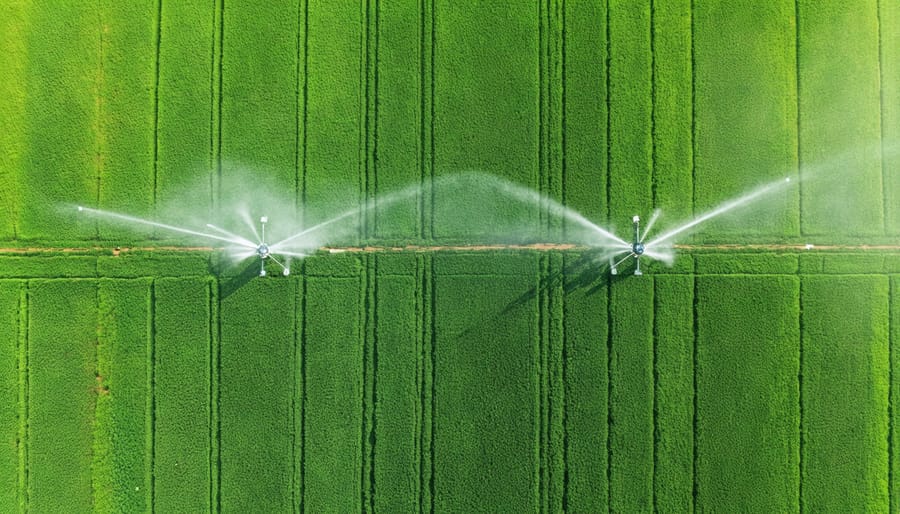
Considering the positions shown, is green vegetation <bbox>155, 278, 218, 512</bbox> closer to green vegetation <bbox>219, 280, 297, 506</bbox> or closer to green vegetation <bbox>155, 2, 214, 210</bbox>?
green vegetation <bbox>219, 280, 297, 506</bbox>

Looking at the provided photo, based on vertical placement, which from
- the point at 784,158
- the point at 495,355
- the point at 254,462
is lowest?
the point at 254,462

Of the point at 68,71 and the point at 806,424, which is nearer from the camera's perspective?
the point at 806,424

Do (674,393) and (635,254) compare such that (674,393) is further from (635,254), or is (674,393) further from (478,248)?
(478,248)

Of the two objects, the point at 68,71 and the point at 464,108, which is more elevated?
the point at 68,71

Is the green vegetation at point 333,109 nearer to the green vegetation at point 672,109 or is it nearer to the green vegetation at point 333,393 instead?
the green vegetation at point 333,393

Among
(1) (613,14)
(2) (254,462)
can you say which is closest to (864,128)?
(1) (613,14)

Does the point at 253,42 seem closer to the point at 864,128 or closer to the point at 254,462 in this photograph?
the point at 254,462
